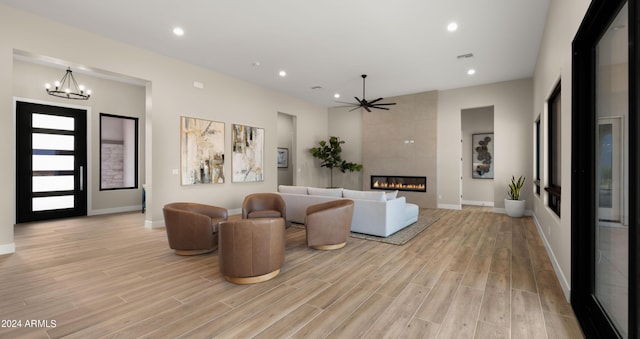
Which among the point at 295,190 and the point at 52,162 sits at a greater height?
the point at 52,162

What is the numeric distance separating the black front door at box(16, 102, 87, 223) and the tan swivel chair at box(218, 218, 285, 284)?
20.0 feet

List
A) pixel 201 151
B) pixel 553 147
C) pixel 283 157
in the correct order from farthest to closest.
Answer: pixel 283 157
pixel 201 151
pixel 553 147

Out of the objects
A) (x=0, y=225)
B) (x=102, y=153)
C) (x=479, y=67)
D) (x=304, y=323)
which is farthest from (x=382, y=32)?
(x=102, y=153)

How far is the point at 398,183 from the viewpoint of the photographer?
29.5 feet

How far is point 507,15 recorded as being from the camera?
4.11 m

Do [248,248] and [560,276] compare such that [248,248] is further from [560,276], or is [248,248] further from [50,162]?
[50,162]

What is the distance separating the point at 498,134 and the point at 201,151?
745 centimetres

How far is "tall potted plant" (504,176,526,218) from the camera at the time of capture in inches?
263

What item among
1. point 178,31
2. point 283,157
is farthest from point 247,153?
point 283,157

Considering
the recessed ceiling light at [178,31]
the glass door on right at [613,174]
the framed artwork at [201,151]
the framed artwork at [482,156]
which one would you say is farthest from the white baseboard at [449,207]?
the recessed ceiling light at [178,31]

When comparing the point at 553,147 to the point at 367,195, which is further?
the point at 367,195

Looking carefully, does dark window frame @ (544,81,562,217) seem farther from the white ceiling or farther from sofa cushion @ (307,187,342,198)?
sofa cushion @ (307,187,342,198)

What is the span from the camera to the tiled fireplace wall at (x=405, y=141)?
27.4ft

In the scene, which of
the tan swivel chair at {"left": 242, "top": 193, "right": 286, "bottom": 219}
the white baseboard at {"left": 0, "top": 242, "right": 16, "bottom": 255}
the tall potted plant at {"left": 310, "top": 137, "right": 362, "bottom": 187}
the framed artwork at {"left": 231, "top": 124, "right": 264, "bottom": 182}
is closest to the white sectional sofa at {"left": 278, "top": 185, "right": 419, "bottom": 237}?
the tan swivel chair at {"left": 242, "top": 193, "right": 286, "bottom": 219}
